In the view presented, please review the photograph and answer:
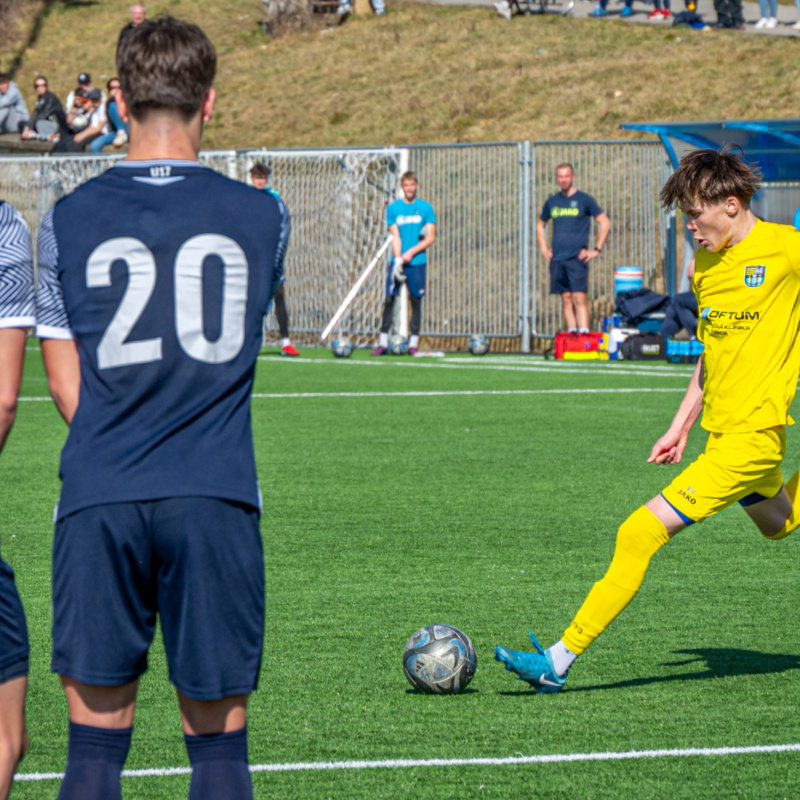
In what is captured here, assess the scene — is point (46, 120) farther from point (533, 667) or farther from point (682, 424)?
point (533, 667)

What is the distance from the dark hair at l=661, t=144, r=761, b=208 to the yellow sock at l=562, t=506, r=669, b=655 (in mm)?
1178

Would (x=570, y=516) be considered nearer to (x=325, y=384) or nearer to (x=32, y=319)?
(x=32, y=319)

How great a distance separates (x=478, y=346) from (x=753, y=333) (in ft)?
55.4

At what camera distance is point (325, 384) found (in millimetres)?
A: 17453

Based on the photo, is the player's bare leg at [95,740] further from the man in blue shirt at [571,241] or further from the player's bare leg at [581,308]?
the player's bare leg at [581,308]

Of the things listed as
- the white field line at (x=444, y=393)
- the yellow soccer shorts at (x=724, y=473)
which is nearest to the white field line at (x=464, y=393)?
the white field line at (x=444, y=393)

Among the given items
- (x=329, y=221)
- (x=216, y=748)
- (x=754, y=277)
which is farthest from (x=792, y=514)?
Answer: (x=329, y=221)

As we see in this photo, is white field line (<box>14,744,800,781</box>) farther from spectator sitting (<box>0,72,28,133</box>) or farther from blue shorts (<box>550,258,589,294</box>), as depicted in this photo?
spectator sitting (<box>0,72,28,133</box>)

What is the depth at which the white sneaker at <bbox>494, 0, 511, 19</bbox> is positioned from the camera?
42.2 m

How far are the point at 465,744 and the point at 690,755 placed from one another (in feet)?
2.35

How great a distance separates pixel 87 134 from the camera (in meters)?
29.5

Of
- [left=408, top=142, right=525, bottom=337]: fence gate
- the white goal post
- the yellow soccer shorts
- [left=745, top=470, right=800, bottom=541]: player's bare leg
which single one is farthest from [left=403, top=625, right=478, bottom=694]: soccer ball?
the white goal post

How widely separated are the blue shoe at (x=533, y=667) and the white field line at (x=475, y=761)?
656mm

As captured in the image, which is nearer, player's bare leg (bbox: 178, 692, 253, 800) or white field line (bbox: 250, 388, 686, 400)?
player's bare leg (bbox: 178, 692, 253, 800)
